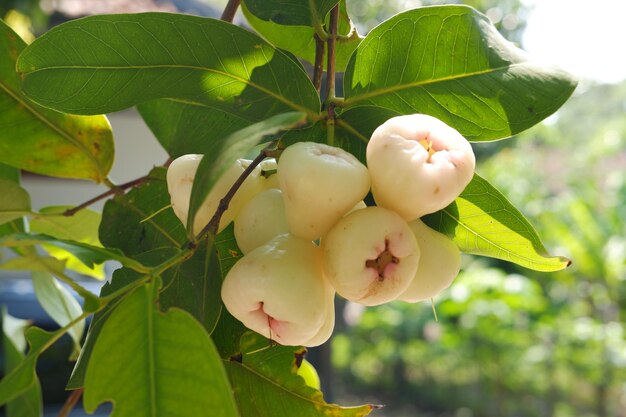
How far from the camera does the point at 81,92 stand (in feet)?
1.44

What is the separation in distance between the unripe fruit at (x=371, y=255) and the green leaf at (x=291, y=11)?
0.54ft

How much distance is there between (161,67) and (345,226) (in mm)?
155

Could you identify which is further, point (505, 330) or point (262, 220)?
point (505, 330)

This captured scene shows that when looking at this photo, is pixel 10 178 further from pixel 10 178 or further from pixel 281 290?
pixel 281 290

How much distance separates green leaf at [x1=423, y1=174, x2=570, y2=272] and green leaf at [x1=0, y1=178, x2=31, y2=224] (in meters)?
0.29

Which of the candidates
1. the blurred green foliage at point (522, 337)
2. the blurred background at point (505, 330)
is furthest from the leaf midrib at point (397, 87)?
the blurred green foliage at point (522, 337)

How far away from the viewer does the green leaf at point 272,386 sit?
1.60 feet

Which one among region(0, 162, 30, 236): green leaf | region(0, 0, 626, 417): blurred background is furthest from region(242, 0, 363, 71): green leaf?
region(0, 0, 626, 417): blurred background

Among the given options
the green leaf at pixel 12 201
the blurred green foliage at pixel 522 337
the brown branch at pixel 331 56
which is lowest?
the blurred green foliage at pixel 522 337

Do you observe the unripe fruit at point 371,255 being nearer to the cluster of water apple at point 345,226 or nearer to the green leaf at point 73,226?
the cluster of water apple at point 345,226

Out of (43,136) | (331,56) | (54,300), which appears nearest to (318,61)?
(331,56)

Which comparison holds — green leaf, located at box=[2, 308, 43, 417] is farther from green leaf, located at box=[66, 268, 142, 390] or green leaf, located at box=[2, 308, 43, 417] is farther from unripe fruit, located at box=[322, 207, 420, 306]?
unripe fruit, located at box=[322, 207, 420, 306]

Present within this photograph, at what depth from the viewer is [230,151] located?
0.31 m

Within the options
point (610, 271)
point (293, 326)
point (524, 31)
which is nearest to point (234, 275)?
point (293, 326)
